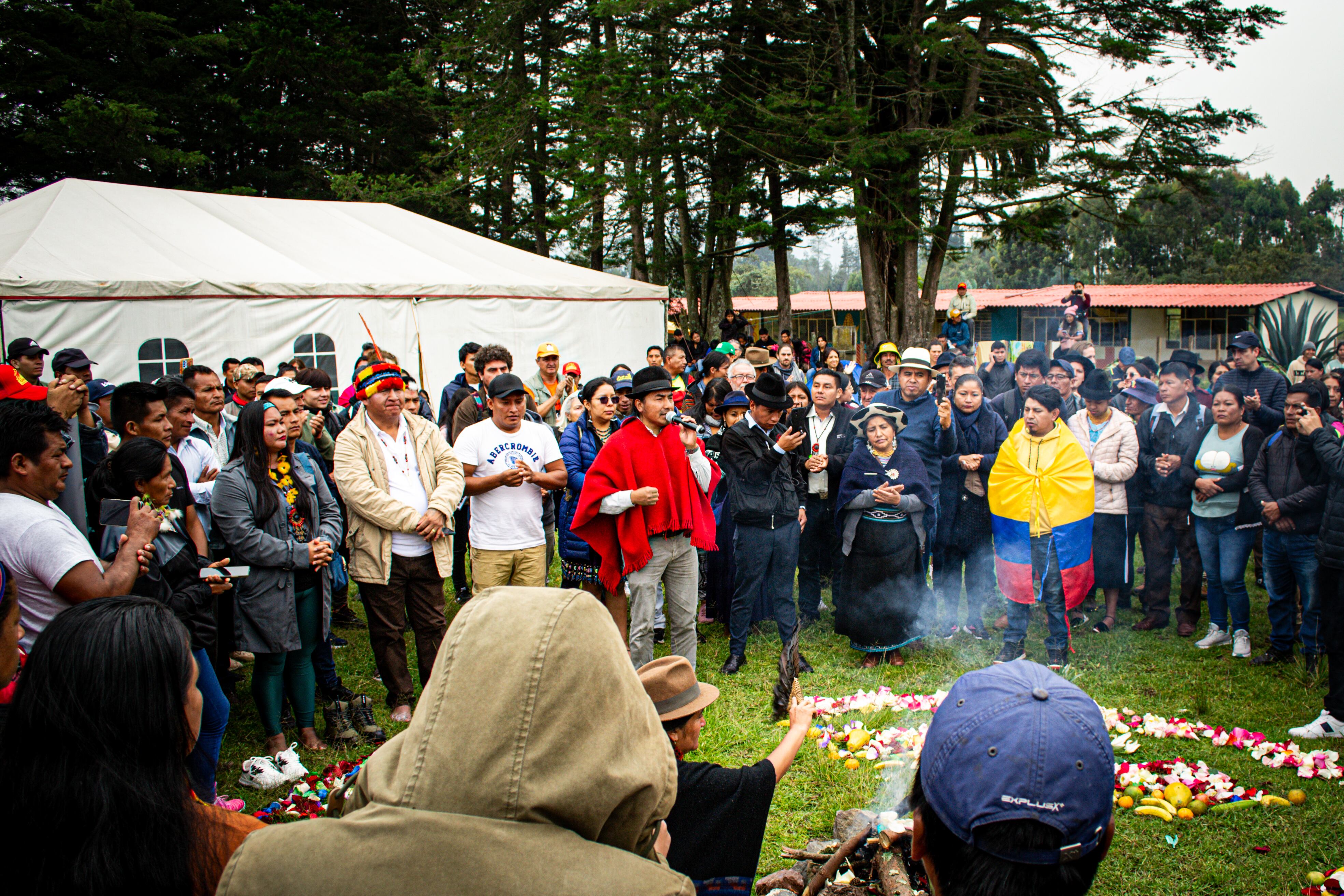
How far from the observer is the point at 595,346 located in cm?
1559

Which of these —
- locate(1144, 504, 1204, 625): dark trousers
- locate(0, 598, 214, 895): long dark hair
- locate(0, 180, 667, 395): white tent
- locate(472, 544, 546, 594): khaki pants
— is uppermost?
locate(0, 180, 667, 395): white tent

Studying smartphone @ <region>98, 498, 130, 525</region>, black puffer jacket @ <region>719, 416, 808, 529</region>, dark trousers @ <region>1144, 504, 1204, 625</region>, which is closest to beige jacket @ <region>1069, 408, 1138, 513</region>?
dark trousers @ <region>1144, 504, 1204, 625</region>

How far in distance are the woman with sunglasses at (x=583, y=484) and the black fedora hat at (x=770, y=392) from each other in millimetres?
1071

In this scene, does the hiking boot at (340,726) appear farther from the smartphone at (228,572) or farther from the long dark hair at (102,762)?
the long dark hair at (102,762)

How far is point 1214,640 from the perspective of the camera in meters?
5.96

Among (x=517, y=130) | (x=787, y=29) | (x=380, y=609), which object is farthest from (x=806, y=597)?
(x=517, y=130)

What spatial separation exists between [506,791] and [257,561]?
368 centimetres

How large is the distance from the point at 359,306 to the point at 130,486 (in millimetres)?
9506

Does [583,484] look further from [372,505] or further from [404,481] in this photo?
[372,505]

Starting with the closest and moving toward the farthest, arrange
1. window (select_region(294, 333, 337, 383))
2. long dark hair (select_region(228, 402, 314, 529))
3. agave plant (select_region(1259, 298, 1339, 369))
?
long dark hair (select_region(228, 402, 314, 529)) < window (select_region(294, 333, 337, 383)) < agave plant (select_region(1259, 298, 1339, 369))

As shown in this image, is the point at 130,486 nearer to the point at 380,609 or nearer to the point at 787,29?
the point at 380,609

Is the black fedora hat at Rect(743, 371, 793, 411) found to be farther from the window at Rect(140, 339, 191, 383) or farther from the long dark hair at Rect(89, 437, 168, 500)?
the window at Rect(140, 339, 191, 383)

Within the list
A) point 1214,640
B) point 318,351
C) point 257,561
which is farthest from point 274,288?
point 1214,640

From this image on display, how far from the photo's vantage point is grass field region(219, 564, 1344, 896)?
3.49 meters
